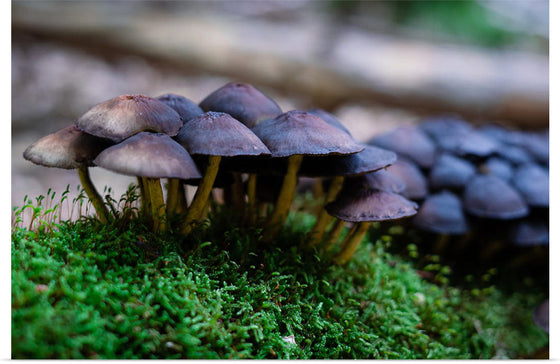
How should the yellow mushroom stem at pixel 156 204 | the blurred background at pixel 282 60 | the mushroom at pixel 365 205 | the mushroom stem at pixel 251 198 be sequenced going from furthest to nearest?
1. the blurred background at pixel 282 60
2. the mushroom stem at pixel 251 198
3. the mushroom at pixel 365 205
4. the yellow mushroom stem at pixel 156 204

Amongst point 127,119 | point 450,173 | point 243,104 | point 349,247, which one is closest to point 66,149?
point 127,119

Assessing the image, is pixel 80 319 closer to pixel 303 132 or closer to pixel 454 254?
pixel 303 132

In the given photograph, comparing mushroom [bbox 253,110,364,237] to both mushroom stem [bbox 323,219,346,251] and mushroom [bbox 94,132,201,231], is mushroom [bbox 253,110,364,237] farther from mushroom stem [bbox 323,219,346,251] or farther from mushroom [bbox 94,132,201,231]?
mushroom stem [bbox 323,219,346,251]

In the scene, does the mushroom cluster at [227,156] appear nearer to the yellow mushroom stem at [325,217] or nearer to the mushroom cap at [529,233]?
the yellow mushroom stem at [325,217]

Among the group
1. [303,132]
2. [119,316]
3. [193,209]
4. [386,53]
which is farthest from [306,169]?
[386,53]

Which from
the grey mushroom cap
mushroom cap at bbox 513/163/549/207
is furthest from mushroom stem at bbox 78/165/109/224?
mushroom cap at bbox 513/163/549/207

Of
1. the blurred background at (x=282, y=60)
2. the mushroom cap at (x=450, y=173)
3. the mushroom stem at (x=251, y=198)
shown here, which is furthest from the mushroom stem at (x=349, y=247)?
the blurred background at (x=282, y=60)

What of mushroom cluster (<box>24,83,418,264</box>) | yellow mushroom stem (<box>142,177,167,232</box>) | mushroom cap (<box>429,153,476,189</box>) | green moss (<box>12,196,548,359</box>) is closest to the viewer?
green moss (<box>12,196,548,359</box>)
